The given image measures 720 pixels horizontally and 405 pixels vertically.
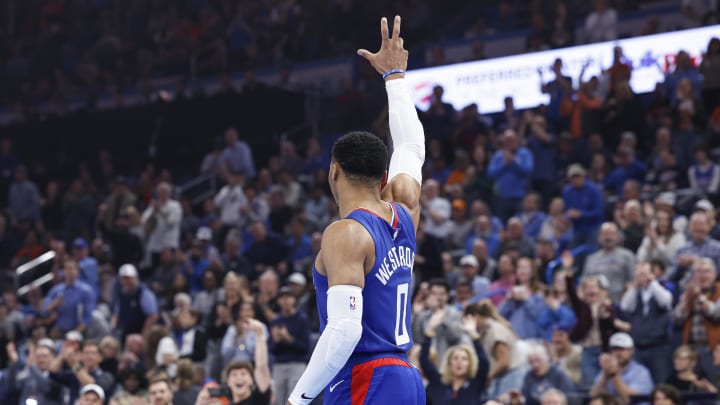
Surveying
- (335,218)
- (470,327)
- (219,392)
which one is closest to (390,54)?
(219,392)

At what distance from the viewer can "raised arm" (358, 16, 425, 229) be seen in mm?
5848

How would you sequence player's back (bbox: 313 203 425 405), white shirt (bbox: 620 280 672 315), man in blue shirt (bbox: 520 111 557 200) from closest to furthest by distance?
player's back (bbox: 313 203 425 405) → white shirt (bbox: 620 280 672 315) → man in blue shirt (bbox: 520 111 557 200)

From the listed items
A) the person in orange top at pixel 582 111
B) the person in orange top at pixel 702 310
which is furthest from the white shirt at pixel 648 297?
the person in orange top at pixel 582 111

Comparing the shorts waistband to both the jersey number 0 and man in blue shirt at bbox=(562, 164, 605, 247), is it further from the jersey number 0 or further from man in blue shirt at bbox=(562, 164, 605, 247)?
man in blue shirt at bbox=(562, 164, 605, 247)

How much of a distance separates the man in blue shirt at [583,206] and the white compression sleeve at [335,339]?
33.1ft

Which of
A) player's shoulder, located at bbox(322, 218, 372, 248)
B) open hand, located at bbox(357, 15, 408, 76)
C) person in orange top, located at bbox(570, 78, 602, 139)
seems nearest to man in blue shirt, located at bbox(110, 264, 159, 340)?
person in orange top, located at bbox(570, 78, 602, 139)

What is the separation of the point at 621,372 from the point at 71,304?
839 centimetres

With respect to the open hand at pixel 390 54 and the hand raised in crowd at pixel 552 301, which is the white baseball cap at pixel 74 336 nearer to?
the hand raised in crowd at pixel 552 301

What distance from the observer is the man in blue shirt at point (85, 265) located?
1788 centimetres

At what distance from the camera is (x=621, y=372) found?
37.8 ft

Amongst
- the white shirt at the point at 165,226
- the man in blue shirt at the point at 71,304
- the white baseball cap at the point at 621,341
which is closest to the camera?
the white baseball cap at the point at 621,341

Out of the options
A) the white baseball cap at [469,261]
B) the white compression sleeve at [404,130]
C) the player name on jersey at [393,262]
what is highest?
the white compression sleeve at [404,130]

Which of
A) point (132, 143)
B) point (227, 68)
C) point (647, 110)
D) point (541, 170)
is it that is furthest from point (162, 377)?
point (227, 68)

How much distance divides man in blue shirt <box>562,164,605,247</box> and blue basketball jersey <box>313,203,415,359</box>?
974cm
